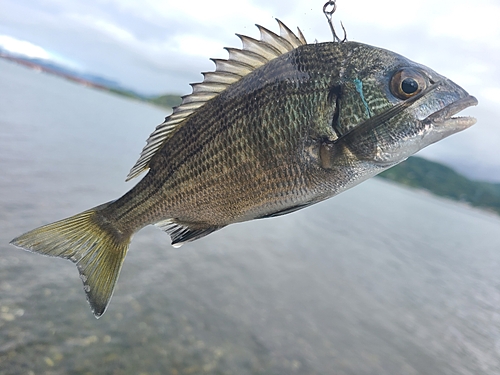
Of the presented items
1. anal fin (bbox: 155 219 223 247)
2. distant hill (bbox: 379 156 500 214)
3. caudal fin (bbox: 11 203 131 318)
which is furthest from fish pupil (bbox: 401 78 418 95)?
distant hill (bbox: 379 156 500 214)

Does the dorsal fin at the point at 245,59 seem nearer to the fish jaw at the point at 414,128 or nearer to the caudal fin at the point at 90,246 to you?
the fish jaw at the point at 414,128

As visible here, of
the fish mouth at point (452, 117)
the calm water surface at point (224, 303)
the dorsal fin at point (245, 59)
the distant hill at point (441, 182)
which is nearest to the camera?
the fish mouth at point (452, 117)

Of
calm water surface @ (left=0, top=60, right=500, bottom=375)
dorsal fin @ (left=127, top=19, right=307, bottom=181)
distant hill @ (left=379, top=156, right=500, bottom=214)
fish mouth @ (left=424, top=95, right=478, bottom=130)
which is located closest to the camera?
fish mouth @ (left=424, top=95, right=478, bottom=130)

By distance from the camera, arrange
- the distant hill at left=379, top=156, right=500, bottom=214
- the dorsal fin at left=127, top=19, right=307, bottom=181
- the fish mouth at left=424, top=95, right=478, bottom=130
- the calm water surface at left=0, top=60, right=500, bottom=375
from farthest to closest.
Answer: the distant hill at left=379, top=156, right=500, bottom=214
the calm water surface at left=0, top=60, right=500, bottom=375
the dorsal fin at left=127, top=19, right=307, bottom=181
the fish mouth at left=424, top=95, right=478, bottom=130

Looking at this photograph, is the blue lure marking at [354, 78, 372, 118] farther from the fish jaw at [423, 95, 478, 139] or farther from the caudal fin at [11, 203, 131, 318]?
the caudal fin at [11, 203, 131, 318]

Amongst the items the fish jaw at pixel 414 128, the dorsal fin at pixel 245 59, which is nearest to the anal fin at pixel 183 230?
the dorsal fin at pixel 245 59

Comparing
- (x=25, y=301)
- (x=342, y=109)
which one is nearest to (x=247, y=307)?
(x=25, y=301)

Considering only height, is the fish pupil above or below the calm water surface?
above
